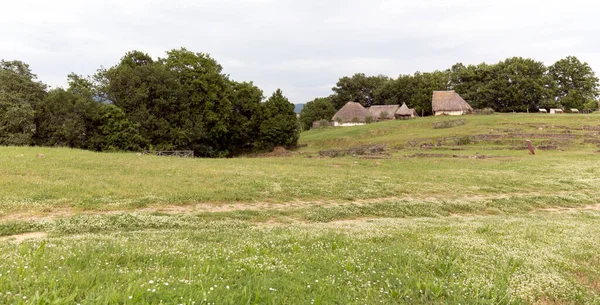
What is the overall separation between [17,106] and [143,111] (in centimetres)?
1266

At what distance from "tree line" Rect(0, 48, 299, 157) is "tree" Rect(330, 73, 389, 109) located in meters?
68.3

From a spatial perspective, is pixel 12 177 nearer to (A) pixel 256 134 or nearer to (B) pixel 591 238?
(B) pixel 591 238

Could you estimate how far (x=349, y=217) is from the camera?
1212cm

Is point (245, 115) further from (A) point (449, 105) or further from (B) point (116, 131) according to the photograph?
(A) point (449, 105)

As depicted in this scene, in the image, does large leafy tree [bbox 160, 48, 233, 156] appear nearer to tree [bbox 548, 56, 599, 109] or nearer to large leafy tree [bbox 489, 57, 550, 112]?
large leafy tree [bbox 489, 57, 550, 112]

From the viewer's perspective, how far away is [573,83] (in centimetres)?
9019

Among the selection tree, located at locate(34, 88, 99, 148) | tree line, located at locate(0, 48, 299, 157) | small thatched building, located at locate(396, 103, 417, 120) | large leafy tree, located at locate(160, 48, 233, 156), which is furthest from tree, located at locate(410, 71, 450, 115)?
tree, located at locate(34, 88, 99, 148)

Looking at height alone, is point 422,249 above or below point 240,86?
below

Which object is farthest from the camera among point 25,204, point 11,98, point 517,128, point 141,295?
point 517,128

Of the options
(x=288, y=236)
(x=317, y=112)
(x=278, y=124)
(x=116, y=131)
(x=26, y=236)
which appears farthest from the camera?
(x=317, y=112)

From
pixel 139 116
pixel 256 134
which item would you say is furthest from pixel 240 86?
pixel 139 116

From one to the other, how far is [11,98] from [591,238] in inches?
1958

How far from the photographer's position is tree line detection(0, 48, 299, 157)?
118 ft

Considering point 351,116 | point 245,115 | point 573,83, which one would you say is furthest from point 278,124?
point 573,83
